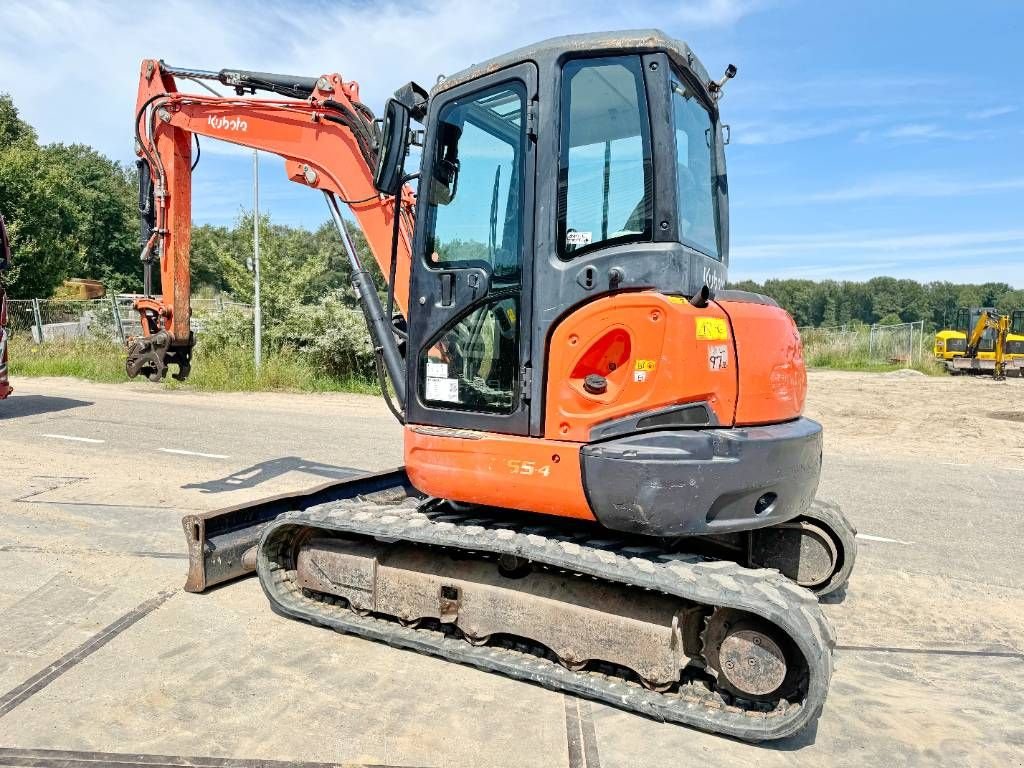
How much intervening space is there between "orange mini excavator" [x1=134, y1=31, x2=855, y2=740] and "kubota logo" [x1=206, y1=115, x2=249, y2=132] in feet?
6.87

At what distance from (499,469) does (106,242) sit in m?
53.3

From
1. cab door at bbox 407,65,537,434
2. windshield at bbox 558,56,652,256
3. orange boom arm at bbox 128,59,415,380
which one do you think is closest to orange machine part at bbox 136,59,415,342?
orange boom arm at bbox 128,59,415,380

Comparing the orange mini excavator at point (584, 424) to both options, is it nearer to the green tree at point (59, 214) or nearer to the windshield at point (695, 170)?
the windshield at point (695, 170)

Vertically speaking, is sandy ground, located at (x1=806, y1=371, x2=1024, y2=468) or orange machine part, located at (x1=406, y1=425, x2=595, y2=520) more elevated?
orange machine part, located at (x1=406, y1=425, x2=595, y2=520)

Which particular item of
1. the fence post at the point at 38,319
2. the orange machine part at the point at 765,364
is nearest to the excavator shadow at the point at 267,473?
the orange machine part at the point at 765,364

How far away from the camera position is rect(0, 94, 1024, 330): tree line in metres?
17.7

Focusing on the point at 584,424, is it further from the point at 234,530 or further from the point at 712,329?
the point at 234,530

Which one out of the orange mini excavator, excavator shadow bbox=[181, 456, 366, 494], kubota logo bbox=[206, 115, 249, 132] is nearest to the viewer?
the orange mini excavator

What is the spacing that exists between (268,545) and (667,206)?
280cm

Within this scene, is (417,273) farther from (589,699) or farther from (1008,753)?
(1008,753)

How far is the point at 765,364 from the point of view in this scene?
144 inches

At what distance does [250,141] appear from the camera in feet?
18.9

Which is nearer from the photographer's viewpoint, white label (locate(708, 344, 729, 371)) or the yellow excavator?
white label (locate(708, 344, 729, 371))

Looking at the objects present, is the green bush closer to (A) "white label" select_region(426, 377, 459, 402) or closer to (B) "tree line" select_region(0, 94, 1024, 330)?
(B) "tree line" select_region(0, 94, 1024, 330)
